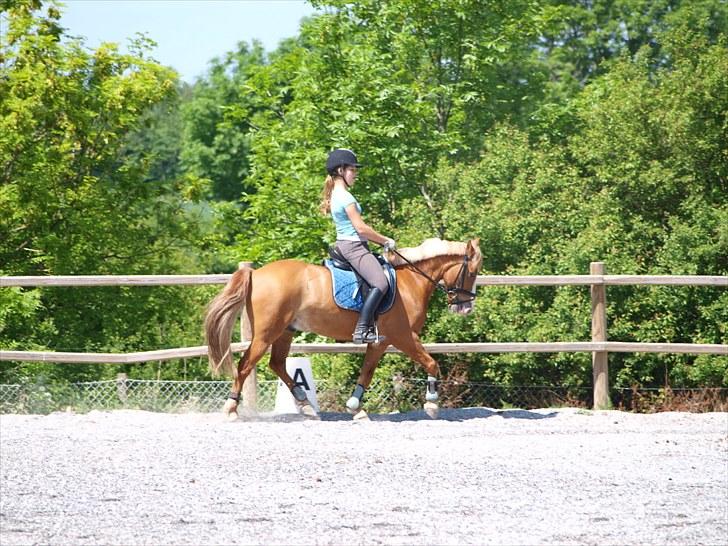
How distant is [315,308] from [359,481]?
3.03m

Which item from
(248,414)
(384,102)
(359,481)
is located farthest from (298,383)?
(384,102)

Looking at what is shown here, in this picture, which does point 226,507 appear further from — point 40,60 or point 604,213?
point 40,60

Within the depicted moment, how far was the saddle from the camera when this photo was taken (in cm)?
1041

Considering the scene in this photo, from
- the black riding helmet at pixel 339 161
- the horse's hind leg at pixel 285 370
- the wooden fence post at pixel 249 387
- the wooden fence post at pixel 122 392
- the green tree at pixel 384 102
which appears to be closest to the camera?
the black riding helmet at pixel 339 161

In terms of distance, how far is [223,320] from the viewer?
402 inches

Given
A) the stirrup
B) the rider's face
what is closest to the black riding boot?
the stirrup

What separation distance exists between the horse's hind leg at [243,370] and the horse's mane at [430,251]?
153cm

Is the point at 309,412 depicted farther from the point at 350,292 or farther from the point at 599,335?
the point at 599,335

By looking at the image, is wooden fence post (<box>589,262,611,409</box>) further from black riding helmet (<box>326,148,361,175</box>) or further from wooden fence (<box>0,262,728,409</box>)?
black riding helmet (<box>326,148,361,175</box>)

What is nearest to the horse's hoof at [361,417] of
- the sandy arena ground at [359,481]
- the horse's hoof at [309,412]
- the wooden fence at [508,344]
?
the sandy arena ground at [359,481]

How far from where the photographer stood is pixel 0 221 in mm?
18016

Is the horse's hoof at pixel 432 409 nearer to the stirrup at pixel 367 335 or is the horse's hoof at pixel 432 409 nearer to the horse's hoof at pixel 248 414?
the stirrup at pixel 367 335

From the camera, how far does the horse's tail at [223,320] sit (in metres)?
10.2

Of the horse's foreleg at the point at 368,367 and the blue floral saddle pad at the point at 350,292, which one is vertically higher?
the blue floral saddle pad at the point at 350,292
